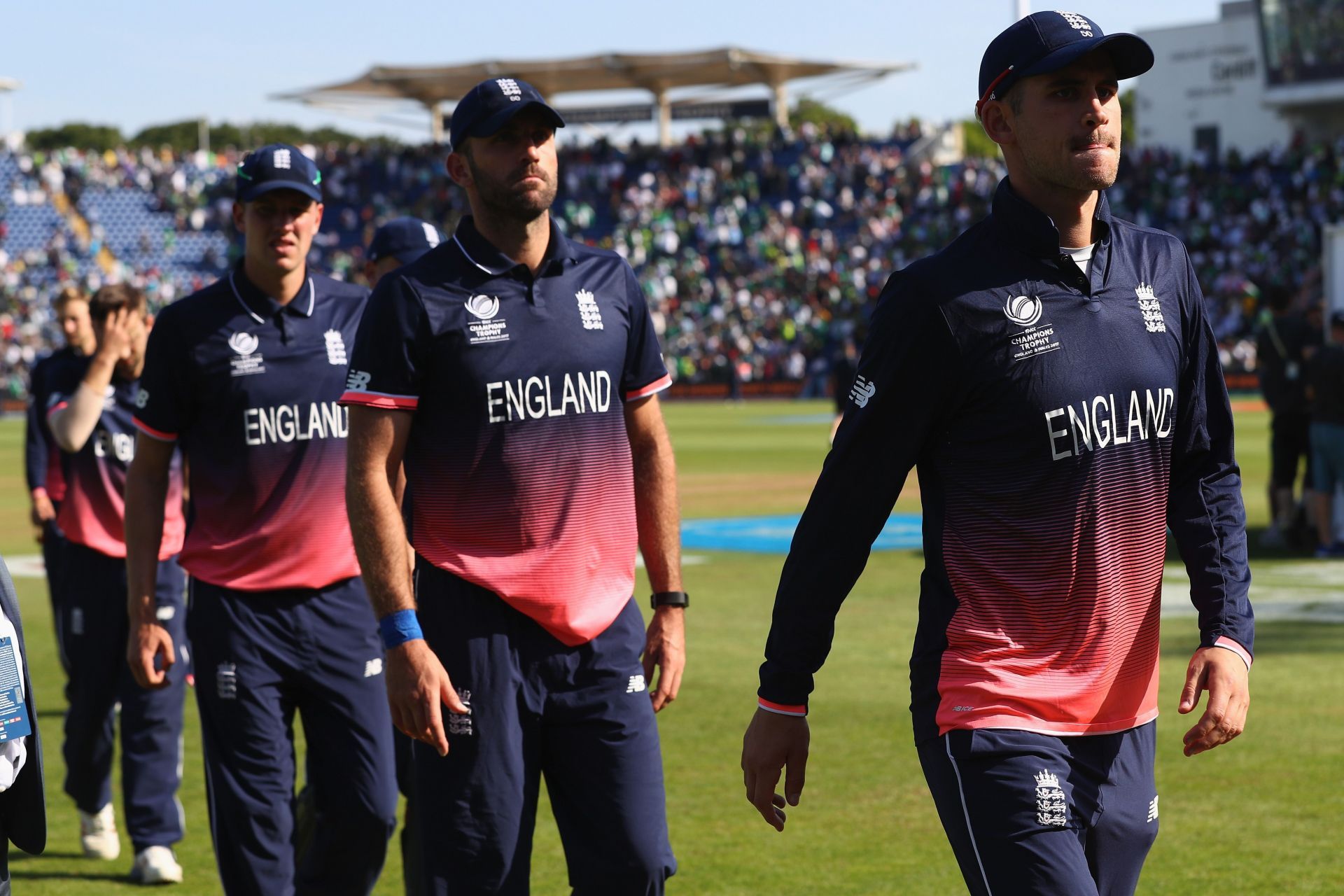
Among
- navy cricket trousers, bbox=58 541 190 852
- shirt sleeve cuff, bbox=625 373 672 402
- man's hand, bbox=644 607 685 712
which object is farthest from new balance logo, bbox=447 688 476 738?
navy cricket trousers, bbox=58 541 190 852

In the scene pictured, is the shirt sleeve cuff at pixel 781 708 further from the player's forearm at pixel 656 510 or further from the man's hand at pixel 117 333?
the man's hand at pixel 117 333

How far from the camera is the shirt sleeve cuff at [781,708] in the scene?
333 cm

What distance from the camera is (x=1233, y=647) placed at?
3471mm

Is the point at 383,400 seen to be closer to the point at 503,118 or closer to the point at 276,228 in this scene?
the point at 503,118

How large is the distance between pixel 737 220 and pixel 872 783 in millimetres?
49822

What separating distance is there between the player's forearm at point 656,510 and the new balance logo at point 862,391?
57.6 inches

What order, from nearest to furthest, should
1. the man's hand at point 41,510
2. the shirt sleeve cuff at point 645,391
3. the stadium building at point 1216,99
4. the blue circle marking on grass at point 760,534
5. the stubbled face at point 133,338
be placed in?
the shirt sleeve cuff at point 645,391 < the stubbled face at point 133,338 < the man's hand at point 41,510 < the blue circle marking on grass at point 760,534 < the stadium building at point 1216,99

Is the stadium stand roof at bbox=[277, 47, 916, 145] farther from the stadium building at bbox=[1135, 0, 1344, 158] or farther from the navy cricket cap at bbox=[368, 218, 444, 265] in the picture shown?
the navy cricket cap at bbox=[368, 218, 444, 265]

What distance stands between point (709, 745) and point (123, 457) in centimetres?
308

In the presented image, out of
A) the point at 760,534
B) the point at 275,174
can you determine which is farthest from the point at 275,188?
the point at 760,534

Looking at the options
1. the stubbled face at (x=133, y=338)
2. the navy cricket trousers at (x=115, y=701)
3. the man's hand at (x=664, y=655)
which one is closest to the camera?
the man's hand at (x=664, y=655)

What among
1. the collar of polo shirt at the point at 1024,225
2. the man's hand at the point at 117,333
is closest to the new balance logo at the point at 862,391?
the collar of polo shirt at the point at 1024,225

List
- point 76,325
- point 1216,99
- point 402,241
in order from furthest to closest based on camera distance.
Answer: point 1216,99 → point 76,325 → point 402,241

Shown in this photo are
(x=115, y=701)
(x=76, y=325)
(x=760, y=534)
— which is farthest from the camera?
(x=760, y=534)
